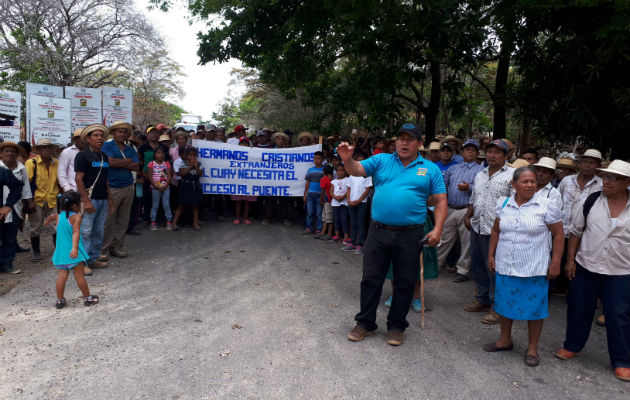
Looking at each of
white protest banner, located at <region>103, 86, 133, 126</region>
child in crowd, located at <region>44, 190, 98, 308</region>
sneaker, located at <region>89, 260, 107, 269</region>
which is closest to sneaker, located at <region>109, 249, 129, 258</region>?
sneaker, located at <region>89, 260, 107, 269</region>

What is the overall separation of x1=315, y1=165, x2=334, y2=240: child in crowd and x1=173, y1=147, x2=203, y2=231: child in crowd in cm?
266

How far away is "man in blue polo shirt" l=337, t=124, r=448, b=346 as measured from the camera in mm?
4262

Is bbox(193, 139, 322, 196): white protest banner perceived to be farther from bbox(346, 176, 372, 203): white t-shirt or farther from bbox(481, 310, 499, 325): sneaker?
bbox(481, 310, 499, 325): sneaker

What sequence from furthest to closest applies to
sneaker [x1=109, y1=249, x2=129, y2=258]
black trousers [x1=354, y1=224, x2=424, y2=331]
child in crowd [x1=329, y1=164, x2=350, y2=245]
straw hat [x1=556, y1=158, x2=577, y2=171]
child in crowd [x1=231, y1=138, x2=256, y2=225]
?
child in crowd [x1=231, y1=138, x2=256, y2=225] → child in crowd [x1=329, y1=164, x2=350, y2=245] → sneaker [x1=109, y1=249, x2=129, y2=258] → straw hat [x1=556, y1=158, x2=577, y2=171] → black trousers [x1=354, y1=224, x2=424, y2=331]

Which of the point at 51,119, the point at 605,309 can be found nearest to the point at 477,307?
the point at 605,309

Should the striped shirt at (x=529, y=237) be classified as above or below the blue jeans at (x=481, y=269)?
above

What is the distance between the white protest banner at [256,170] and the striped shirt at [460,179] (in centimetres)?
418

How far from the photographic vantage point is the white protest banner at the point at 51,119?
32.5 feet

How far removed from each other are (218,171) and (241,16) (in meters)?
3.31

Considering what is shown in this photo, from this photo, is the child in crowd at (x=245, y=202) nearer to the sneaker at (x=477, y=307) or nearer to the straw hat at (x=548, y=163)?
the sneaker at (x=477, y=307)

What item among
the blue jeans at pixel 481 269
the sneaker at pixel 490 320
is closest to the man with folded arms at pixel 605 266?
the sneaker at pixel 490 320

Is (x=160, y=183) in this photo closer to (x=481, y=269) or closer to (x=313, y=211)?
(x=313, y=211)

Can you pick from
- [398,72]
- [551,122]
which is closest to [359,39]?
[398,72]

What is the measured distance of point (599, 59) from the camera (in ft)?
18.3
